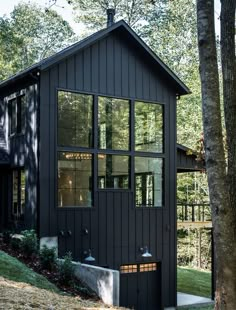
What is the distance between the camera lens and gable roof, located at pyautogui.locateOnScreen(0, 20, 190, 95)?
1268cm

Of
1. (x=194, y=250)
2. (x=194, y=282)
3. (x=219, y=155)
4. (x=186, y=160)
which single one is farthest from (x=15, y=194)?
(x=194, y=250)

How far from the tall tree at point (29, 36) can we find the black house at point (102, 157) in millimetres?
12226

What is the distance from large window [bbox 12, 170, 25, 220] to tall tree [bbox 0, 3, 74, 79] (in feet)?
42.8

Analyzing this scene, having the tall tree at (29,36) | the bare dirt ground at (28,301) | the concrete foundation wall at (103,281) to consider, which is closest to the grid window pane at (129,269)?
the concrete foundation wall at (103,281)

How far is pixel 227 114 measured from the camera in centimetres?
530

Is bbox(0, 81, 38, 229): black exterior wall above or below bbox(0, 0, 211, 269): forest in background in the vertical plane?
below

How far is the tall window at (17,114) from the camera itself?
13828mm

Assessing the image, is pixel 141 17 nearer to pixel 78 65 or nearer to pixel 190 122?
pixel 190 122

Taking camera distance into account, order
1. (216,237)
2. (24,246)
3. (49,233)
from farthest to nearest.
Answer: (49,233) → (24,246) → (216,237)

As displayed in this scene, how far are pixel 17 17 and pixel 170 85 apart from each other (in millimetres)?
16735

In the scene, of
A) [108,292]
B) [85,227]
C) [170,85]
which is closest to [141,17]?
[170,85]

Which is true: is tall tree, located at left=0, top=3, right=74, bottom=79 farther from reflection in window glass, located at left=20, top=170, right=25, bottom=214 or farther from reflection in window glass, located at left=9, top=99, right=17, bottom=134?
reflection in window glass, located at left=20, top=170, right=25, bottom=214

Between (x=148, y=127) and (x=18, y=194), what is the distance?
4.19 metres

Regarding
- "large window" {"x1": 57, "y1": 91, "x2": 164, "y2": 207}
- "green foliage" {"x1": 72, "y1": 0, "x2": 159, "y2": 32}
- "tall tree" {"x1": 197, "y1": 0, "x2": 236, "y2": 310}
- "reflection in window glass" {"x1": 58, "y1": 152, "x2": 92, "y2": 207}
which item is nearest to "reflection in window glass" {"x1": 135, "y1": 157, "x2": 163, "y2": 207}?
"large window" {"x1": 57, "y1": 91, "x2": 164, "y2": 207}
